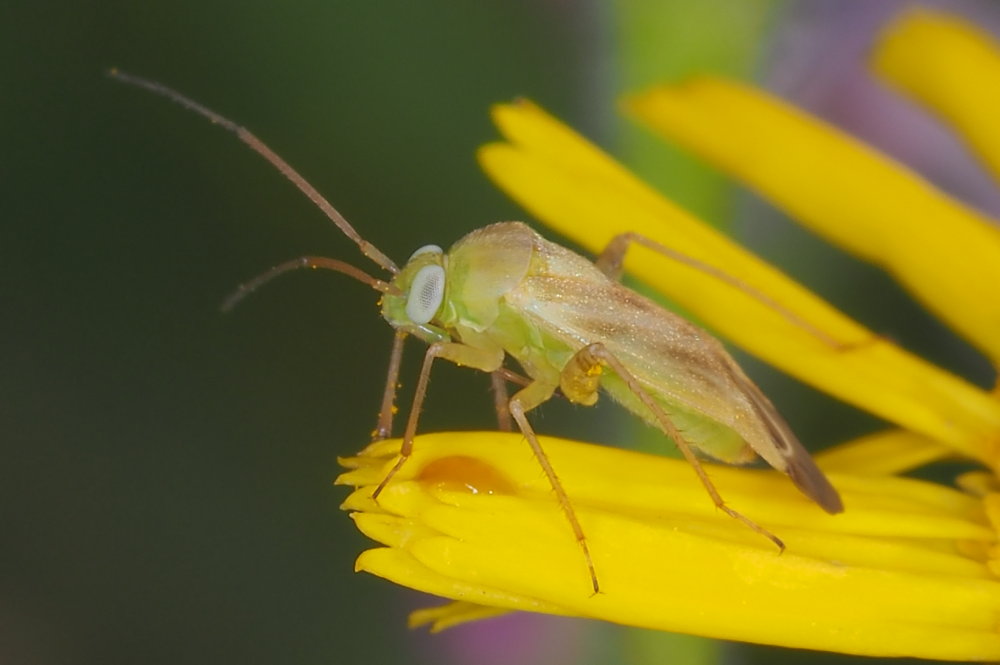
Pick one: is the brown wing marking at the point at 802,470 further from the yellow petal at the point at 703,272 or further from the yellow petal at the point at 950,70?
the yellow petal at the point at 950,70

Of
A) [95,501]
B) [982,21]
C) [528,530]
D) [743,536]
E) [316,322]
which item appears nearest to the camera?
[528,530]

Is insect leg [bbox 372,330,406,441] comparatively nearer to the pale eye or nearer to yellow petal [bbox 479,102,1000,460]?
the pale eye

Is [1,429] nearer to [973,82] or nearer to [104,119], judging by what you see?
[104,119]

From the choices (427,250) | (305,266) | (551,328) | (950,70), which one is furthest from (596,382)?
(950,70)

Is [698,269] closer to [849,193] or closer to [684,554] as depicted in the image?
[849,193]

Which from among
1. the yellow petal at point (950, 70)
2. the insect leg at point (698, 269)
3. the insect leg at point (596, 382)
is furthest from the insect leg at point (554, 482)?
the yellow petal at point (950, 70)

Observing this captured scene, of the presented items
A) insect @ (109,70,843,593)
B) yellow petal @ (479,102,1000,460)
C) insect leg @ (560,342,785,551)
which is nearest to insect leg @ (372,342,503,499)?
insect @ (109,70,843,593)

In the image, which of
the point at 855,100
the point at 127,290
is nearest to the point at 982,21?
the point at 855,100

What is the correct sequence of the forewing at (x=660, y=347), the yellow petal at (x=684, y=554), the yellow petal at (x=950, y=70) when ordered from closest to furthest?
the yellow petal at (x=684, y=554) → the forewing at (x=660, y=347) → the yellow petal at (x=950, y=70)
